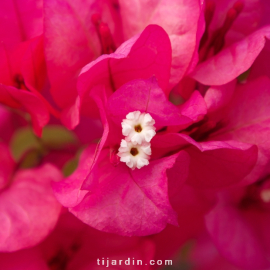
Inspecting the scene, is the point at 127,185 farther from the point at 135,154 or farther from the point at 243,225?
the point at 243,225

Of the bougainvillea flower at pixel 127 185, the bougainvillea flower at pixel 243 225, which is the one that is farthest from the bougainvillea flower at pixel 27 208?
the bougainvillea flower at pixel 243 225

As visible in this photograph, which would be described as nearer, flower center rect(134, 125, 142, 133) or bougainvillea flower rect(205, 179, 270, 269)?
flower center rect(134, 125, 142, 133)

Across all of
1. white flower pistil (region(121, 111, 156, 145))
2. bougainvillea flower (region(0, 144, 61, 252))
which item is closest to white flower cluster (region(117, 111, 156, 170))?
white flower pistil (region(121, 111, 156, 145))

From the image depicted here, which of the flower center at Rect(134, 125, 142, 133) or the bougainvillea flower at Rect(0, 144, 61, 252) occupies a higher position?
the flower center at Rect(134, 125, 142, 133)

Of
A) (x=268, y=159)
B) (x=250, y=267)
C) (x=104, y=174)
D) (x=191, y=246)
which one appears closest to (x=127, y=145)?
(x=104, y=174)

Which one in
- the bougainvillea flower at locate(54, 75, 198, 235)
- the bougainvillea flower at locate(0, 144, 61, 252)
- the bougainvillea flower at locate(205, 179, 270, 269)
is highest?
the bougainvillea flower at locate(54, 75, 198, 235)

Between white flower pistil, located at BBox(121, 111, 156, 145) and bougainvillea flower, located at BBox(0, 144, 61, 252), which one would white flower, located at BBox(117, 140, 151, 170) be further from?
bougainvillea flower, located at BBox(0, 144, 61, 252)

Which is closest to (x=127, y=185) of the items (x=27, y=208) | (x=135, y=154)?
(x=135, y=154)
